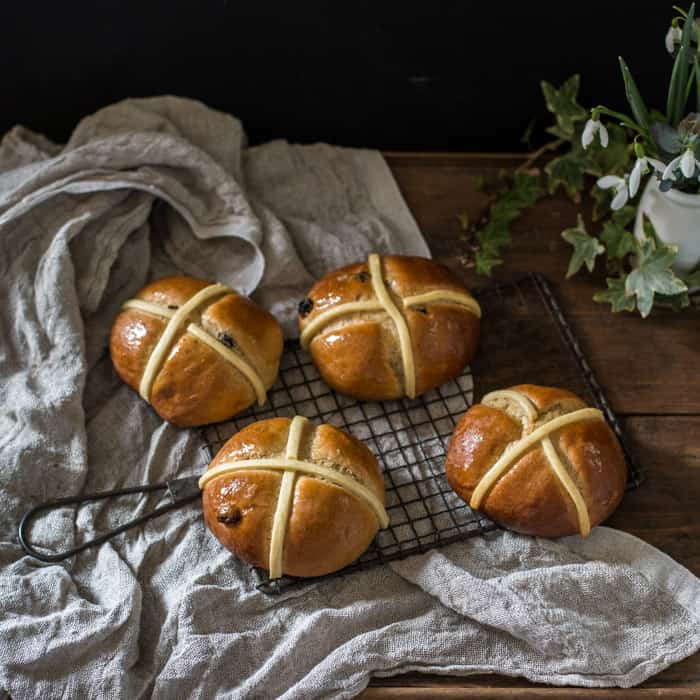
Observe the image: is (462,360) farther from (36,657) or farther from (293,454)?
(36,657)

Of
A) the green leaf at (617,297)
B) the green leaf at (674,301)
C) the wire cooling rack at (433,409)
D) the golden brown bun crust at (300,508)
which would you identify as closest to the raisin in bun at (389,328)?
the wire cooling rack at (433,409)

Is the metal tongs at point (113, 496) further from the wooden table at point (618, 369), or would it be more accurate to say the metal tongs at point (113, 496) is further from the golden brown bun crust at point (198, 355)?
the wooden table at point (618, 369)

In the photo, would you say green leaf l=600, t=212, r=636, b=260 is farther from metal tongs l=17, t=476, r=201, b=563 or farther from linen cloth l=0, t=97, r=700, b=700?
metal tongs l=17, t=476, r=201, b=563

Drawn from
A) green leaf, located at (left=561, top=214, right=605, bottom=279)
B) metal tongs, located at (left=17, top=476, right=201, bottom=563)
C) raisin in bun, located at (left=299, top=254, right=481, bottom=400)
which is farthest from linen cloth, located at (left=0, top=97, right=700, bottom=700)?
green leaf, located at (left=561, top=214, right=605, bottom=279)

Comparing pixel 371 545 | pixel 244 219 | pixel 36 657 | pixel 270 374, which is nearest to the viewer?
pixel 36 657

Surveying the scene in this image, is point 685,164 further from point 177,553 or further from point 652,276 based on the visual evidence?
point 177,553

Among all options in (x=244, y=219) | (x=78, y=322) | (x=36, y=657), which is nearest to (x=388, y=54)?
(x=244, y=219)

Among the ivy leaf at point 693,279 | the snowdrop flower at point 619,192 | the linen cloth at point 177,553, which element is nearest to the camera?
the linen cloth at point 177,553
